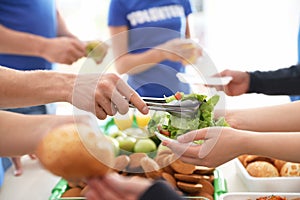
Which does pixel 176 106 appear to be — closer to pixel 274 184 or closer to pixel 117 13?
pixel 274 184

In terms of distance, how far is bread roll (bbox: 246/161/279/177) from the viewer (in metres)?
1.15

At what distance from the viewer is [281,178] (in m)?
1.12

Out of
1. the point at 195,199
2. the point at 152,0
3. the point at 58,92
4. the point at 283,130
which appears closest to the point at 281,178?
the point at 283,130

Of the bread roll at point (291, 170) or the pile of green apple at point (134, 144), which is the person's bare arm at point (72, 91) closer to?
the pile of green apple at point (134, 144)

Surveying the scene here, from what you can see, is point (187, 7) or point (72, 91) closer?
point (72, 91)

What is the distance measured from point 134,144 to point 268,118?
38cm

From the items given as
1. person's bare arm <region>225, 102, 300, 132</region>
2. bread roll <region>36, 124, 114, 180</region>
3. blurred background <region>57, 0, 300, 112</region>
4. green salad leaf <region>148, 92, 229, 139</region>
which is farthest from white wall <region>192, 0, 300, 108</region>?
bread roll <region>36, 124, 114, 180</region>

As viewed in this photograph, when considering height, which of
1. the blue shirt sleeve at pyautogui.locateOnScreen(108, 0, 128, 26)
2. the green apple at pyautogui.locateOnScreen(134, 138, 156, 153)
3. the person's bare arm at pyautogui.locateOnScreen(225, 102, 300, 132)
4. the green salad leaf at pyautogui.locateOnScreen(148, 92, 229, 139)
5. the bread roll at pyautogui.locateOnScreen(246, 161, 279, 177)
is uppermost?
the blue shirt sleeve at pyautogui.locateOnScreen(108, 0, 128, 26)

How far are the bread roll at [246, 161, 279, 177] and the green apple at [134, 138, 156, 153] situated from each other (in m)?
0.30

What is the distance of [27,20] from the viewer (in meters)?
1.60

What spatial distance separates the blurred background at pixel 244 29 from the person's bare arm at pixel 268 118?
1260 mm

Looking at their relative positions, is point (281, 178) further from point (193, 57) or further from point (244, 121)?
point (193, 57)

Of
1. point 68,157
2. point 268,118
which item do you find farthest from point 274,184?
point 68,157

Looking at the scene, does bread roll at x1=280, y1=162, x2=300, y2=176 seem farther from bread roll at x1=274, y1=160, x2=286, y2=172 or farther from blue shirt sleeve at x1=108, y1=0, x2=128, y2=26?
blue shirt sleeve at x1=108, y1=0, x2=128, y2=26
